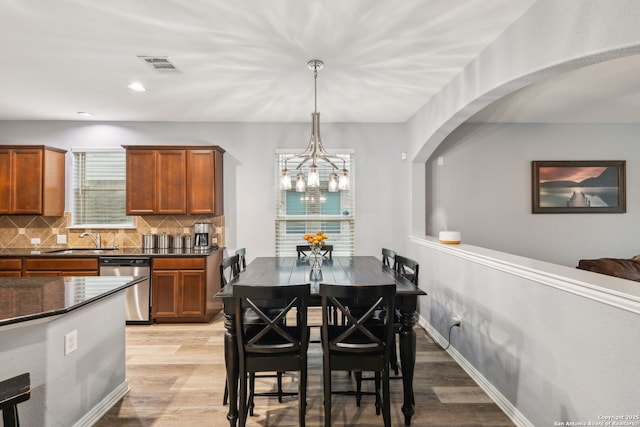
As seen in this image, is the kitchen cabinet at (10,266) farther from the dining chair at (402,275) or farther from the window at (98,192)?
the dining chair at (402,275)

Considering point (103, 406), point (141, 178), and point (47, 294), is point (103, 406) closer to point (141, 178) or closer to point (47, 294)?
point (47, 294)

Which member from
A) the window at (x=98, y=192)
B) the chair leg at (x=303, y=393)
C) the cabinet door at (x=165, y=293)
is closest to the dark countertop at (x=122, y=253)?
the cabinet door at (x=165, y=293)

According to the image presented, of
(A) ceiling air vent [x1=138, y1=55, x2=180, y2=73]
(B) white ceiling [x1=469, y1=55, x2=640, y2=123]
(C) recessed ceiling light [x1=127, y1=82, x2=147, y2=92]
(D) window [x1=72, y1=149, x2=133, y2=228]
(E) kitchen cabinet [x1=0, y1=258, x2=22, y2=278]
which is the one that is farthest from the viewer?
(D) window [x1=72, y1=149, x2=133, y2=228]

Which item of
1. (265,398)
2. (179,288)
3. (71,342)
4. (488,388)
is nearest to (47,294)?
(71,342)

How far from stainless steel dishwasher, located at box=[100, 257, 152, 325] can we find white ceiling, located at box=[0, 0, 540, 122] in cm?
191

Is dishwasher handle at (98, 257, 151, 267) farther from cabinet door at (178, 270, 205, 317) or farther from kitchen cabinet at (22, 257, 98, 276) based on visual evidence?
cabinet door at (178, 270, 205, 317)

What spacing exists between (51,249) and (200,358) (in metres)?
2.95

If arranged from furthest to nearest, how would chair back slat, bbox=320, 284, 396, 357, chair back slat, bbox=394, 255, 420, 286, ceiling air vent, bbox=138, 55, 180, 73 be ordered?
ceiling air vent, bbox=138, 55, 180, 73 → chair back slat, bbox=394, 255, 420, 286 → chair back slat, bbox=320, 284, 396, 357

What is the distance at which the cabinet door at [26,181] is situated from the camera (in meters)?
4.27

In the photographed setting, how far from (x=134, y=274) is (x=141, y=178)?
125 cm

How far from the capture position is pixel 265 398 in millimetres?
2562

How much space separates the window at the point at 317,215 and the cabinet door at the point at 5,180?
3.45 m

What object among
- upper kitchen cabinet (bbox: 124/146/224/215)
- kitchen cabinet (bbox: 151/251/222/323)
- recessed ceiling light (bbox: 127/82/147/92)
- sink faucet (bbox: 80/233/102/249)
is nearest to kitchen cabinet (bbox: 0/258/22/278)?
sink faucet (bbox: 80/233/102/249)

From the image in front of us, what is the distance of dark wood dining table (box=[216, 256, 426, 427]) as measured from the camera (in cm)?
213
